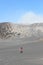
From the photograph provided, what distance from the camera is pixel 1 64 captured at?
14578 mm

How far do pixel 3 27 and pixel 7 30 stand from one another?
3149 mm

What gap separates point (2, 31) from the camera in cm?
6397

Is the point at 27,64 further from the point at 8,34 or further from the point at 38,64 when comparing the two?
Result: the point at 8,34

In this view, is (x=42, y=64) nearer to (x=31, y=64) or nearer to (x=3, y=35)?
(x=31, y=64)

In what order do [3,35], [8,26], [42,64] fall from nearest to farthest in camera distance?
1. [42,64]
2. [3,35]
3. [8,26]

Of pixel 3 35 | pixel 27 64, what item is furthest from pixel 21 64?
pixel 3 35

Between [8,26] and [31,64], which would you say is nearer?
[31,64]

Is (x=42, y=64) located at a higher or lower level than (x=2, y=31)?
lower

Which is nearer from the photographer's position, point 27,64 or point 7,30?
point 27,64

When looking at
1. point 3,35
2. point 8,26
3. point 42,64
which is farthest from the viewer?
point 8,26

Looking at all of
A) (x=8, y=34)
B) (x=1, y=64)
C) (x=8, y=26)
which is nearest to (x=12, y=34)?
(x=8, y=34)

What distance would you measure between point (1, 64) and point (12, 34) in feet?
153

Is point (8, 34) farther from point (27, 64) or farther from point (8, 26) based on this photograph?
point (27, 64)

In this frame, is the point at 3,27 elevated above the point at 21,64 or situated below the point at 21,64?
above
